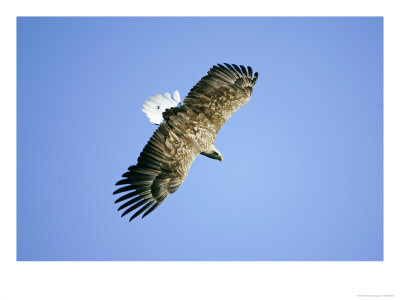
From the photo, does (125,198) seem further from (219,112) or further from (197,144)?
(219,112)

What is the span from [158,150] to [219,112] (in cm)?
161

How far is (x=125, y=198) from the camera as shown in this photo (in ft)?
16.8

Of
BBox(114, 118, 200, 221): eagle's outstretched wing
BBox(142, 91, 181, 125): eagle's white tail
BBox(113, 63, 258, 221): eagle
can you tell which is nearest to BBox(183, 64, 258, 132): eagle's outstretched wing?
BBox(113, 63, 258, 221): eagle

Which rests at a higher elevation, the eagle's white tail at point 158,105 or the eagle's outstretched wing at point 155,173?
the eagle's white tail at point 158,105

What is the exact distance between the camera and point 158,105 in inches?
268

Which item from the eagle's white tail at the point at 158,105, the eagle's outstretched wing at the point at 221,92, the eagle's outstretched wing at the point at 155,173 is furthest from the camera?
the eagle's white tail at the point at 158,105

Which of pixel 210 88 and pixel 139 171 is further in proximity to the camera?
pixel 210 88

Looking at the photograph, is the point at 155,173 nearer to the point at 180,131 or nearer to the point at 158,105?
the point at 180,131

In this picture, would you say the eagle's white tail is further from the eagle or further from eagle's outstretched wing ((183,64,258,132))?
eagle's outstretched wing ((183,64,258,132))

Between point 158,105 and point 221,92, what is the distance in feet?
3.72

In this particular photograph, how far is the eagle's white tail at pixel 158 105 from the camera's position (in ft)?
21.8

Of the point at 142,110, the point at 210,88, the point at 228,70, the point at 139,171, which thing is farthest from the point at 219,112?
the point at 139,171

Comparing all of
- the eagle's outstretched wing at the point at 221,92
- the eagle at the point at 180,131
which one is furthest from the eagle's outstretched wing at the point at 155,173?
the eagle's outstretched wing at the point at 221,92

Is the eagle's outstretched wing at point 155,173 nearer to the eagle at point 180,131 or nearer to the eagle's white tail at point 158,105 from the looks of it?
the eagle at point 180,131
